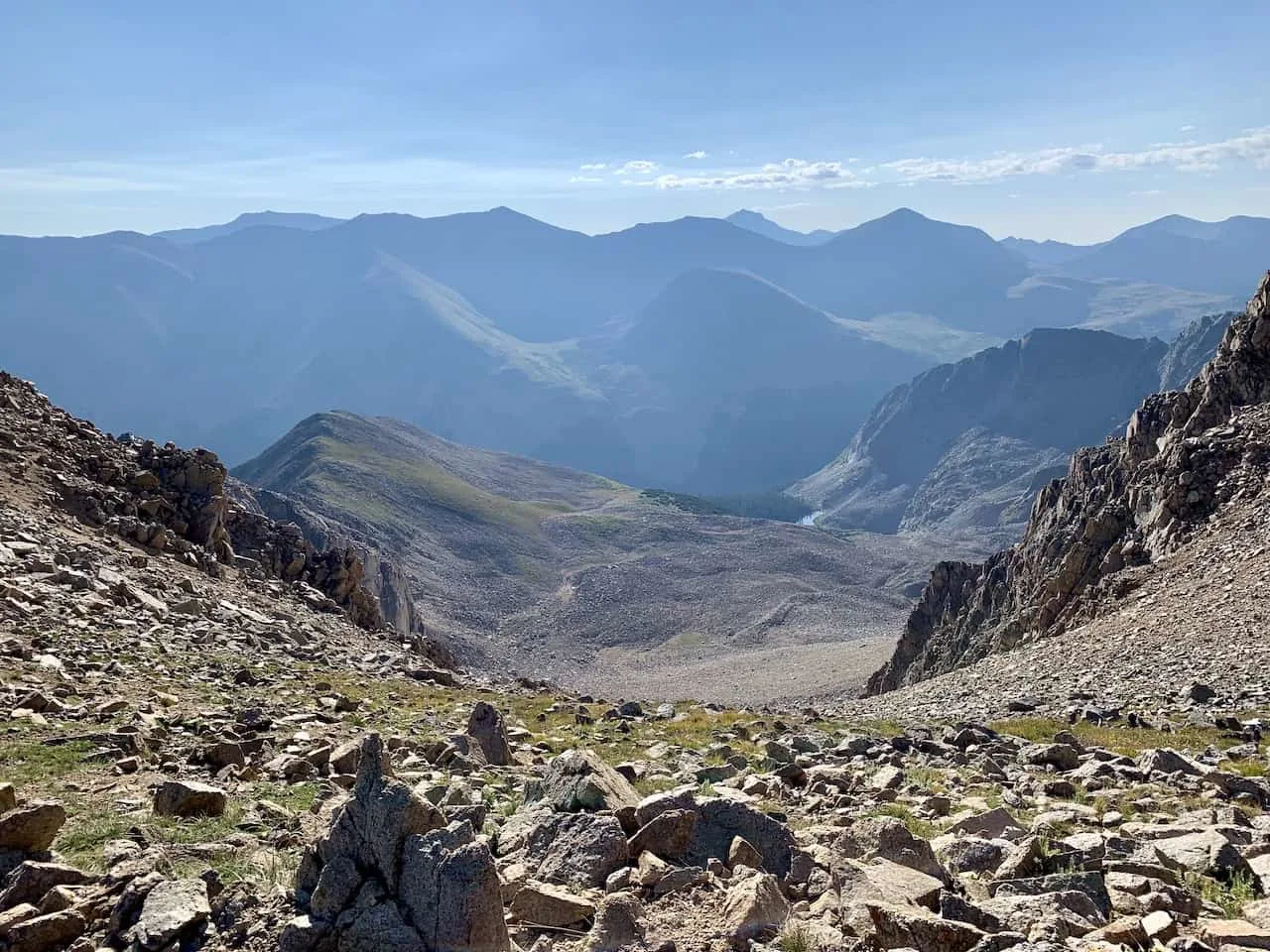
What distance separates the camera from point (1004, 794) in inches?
485

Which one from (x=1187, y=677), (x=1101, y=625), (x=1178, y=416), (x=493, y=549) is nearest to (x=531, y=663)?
(x=493, y=549)

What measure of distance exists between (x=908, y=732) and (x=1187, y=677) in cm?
944

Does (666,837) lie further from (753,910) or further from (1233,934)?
(1233,934)

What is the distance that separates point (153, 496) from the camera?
33.3 meters

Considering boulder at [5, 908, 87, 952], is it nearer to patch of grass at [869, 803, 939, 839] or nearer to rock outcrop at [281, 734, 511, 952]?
rock outcrop at [281, 734, 511, 952]

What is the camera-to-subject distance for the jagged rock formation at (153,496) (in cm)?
3006

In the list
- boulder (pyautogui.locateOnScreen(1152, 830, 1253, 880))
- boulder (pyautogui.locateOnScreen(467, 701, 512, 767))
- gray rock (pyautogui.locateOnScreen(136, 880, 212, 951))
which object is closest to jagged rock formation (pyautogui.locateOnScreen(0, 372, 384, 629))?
boulder (pyautogui.locateOnScreen(467, 701, 512, 767))

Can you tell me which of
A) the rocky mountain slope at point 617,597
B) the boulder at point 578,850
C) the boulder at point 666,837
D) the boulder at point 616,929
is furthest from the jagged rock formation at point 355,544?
the boulder at point 616,929

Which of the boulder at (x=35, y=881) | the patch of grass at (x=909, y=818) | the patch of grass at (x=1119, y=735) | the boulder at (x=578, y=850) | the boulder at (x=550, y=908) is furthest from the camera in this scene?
the patch of grass at (x=1119, y=735)

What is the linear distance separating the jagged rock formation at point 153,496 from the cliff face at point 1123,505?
31857 millimetres

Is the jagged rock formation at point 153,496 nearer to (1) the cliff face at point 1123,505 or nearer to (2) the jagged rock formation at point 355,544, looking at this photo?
(1) the cliff face at point 1123,505

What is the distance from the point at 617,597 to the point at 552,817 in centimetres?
15374

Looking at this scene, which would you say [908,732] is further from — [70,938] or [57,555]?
[57,555]

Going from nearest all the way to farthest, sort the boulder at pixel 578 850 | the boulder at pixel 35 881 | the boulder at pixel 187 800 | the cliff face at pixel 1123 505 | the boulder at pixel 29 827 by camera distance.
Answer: the boulder at pixel 35 881
the boulder at pixel 578 850
the boulder at pixel 29 827
the boulder at pixel 187 800
the cliff face at pixel 1123 505
